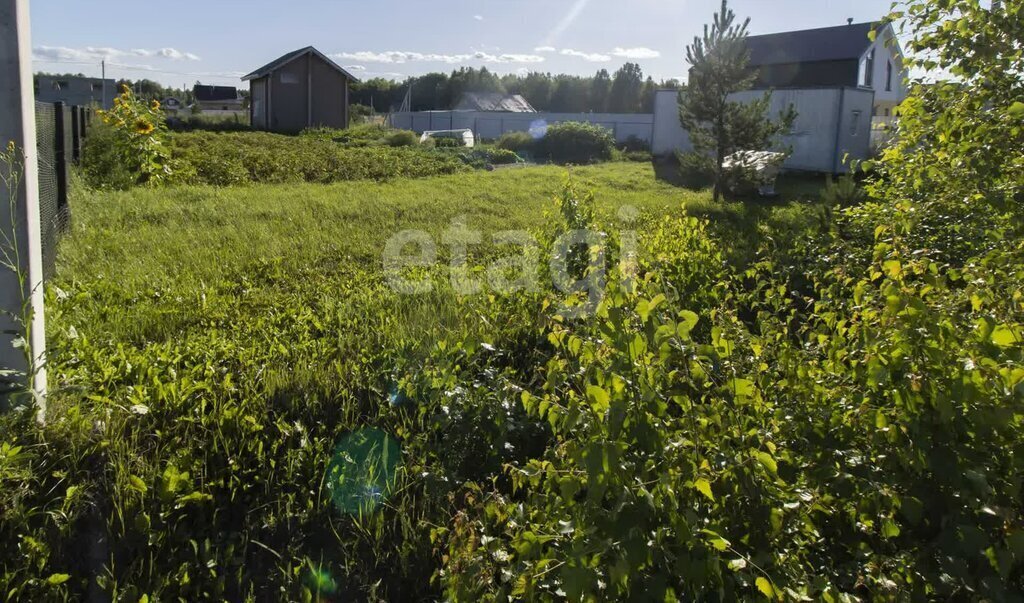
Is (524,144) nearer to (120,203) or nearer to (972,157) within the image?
(120,203)

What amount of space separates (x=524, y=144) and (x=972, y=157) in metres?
25.9

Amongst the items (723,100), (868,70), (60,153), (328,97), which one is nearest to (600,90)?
(328,97)

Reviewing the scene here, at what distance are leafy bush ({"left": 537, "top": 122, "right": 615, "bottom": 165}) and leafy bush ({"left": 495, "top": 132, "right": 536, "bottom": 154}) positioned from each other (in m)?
0.39

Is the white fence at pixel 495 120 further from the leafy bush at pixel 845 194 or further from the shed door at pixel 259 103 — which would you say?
the leafy bush at pixel 845 194

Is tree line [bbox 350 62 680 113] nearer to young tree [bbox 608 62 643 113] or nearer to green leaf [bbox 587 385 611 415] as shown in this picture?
young tree [bbox 608 62 643 113]

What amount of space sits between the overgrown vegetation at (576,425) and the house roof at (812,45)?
2494 centimetres

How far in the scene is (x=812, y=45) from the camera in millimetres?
28078

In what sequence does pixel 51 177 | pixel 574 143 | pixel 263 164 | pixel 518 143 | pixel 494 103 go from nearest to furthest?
1. pixel 51 177
2. pixel 263 164
3. pixel 574 143
4. pixel 518 143
5. pixel 494 103

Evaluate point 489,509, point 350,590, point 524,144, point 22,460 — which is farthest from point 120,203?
point 524,144

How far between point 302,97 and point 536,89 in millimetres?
44881

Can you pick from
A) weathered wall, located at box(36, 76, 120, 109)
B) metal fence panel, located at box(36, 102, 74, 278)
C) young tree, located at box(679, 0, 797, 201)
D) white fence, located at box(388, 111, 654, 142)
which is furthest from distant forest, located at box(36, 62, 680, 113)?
metal fence panel, located at box(36, 102, 74, 278)

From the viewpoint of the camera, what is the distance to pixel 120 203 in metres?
8.80

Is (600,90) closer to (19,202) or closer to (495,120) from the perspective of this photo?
(495,120)

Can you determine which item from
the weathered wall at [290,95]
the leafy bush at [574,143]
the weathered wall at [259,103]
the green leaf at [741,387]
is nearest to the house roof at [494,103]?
the weathered wall at [259,103]
